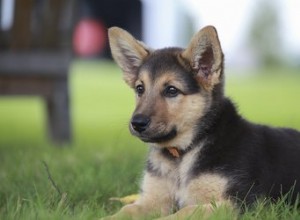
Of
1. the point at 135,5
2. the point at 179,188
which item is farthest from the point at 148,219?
the point at 135,5

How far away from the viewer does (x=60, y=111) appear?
10.0 meters

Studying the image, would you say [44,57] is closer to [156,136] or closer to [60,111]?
Result: [60,111]

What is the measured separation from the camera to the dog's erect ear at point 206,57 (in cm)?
509

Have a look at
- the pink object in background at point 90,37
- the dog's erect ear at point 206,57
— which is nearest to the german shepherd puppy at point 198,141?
the dog's erect ear at point 206,57

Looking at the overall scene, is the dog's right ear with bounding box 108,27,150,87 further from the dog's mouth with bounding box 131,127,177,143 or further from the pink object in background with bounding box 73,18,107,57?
the pink object in background with bounding box 73,18,107,57

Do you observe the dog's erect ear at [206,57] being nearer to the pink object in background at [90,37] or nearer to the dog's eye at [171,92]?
the dog's eye at [171,92]

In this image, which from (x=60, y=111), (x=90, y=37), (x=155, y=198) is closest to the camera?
(x=155, y=198)

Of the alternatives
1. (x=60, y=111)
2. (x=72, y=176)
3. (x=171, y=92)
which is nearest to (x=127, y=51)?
(x=171, y=92)

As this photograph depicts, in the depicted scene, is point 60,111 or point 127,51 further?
point 60,111

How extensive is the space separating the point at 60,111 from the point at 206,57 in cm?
505

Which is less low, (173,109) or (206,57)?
(206,57)

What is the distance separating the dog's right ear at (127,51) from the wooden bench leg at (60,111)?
4163mm

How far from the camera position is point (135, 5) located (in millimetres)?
30531

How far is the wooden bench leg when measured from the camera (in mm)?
9969
